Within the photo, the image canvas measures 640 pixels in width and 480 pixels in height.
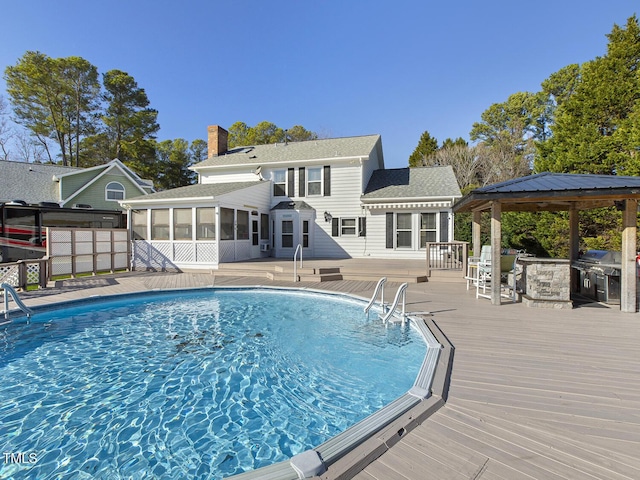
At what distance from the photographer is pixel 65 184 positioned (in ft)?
64.8

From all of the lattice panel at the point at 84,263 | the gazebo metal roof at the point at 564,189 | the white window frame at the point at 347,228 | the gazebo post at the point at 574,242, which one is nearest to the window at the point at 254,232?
the white window frame at the point at 347,228

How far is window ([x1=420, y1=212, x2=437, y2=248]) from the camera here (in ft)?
50.6

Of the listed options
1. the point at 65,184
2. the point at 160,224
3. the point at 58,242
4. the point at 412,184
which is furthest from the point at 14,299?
the point at 412,184

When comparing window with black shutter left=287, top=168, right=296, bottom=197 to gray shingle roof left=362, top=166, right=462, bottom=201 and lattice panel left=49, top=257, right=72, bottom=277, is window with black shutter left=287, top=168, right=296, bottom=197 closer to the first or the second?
gray shingle roof left=362, top=166, right=462, bottom=201

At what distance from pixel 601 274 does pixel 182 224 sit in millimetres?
15432

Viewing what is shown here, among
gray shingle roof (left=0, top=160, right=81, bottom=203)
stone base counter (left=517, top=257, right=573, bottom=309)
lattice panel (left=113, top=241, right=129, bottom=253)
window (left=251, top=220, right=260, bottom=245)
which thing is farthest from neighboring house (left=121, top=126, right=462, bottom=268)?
gray shingle roof (left=0, top=160, right=81, bottom=203)

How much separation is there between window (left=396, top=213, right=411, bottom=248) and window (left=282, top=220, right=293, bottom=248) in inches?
232

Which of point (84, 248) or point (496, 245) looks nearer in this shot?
point (496, 245)

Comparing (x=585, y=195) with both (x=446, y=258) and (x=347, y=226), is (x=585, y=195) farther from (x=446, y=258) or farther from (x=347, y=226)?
(x=347, y=226)

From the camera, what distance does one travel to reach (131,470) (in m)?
2.88

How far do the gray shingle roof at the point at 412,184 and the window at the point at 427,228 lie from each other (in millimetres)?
1064

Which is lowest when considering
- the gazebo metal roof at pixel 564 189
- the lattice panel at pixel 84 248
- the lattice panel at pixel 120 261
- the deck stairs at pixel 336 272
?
the deck stairs at pixel 336 272

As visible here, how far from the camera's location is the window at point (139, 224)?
15.0 m

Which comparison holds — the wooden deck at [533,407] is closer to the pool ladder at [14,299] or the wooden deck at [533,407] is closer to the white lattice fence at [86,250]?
the pool ladder at [14,299]
